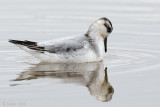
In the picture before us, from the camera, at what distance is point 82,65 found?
40.6 ft

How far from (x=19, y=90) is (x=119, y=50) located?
426 centimetres

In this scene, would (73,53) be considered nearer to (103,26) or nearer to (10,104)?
(103,26)

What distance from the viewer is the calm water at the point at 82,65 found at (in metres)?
9.88

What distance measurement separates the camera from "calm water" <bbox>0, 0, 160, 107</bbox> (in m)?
9.88

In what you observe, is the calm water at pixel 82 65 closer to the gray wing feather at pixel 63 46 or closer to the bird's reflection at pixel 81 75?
the bird's reflection at pixel 81 75

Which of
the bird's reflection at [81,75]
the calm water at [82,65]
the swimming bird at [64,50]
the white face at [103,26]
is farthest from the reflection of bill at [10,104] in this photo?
the white face at [103,26]

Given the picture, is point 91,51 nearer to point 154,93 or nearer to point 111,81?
point 111,81

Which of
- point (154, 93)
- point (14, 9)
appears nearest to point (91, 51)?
point (154, 93)

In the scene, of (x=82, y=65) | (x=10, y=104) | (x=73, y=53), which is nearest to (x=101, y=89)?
(x=82, y=65)

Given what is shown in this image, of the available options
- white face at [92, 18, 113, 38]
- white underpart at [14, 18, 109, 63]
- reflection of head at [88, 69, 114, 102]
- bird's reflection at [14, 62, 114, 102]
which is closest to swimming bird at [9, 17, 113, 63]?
white underpart at [14, 18, 109, 63]

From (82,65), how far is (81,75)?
0.86 meters

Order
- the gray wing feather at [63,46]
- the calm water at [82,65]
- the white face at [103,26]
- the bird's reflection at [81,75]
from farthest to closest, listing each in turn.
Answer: the white face at [103,26] → the gray wing feather at [63,46] → the bird's reflection at [81,75] → the calm water at [82,65]

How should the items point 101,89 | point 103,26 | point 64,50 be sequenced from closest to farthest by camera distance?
Answer: point 101,89 < point 64,50 < point 103,26

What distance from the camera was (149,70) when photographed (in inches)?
464
